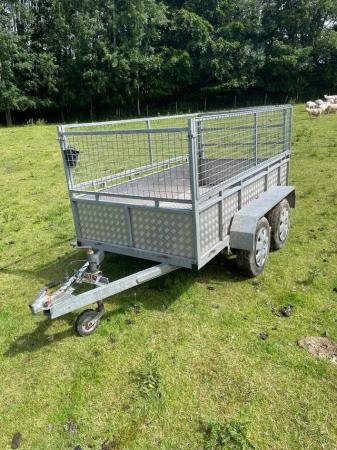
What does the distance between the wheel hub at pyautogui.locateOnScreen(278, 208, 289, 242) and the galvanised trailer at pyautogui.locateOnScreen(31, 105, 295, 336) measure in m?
0.02

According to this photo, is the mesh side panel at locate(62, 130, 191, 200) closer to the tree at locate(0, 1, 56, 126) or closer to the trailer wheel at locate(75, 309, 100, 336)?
the trailer wheel at locate(75, 309, 100, 336)

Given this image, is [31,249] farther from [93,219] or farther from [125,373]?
[125,373]

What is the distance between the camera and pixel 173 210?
12.3ft

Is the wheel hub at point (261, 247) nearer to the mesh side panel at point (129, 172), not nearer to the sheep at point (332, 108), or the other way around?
the mesh side panel at point (129, 172)

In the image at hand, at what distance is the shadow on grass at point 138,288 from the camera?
3.78m

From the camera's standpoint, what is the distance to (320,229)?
19.9 ft

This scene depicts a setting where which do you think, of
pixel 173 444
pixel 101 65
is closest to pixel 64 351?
pixel 173 444

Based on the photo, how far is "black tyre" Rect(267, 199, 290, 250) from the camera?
17.0ft

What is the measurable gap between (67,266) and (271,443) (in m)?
3.70

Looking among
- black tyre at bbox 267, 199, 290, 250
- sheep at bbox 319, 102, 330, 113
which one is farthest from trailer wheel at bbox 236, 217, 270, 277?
sheep at bbox 319, 102, 330, 113

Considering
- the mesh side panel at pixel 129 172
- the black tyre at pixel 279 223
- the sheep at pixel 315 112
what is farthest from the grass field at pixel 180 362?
the sheep at pixel 315 112

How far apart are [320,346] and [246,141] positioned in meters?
3.09

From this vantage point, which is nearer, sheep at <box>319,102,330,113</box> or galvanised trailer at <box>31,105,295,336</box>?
galvanised trailer at <box>31,105,295,336</box>

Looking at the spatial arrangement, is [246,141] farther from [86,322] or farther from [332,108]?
[332,108]
